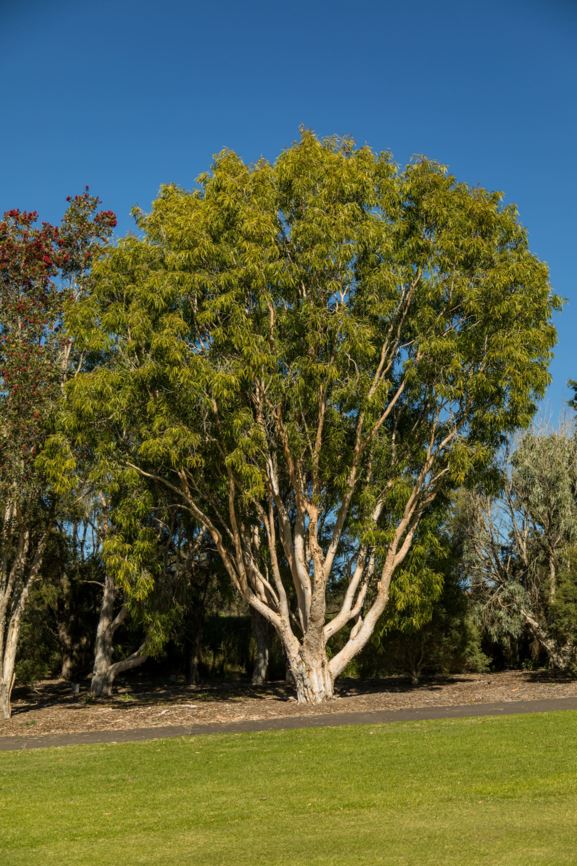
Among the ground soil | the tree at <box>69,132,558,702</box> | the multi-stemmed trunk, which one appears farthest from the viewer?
the multi-stemmed trunk

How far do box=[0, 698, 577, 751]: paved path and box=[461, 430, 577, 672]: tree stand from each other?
7891mm

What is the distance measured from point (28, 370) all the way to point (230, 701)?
8.44 m

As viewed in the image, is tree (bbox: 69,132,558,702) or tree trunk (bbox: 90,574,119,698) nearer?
tree (bbox: 69,132,558,702)

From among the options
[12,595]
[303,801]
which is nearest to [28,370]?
[12,595]

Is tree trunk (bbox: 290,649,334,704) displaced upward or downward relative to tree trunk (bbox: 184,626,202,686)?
downward

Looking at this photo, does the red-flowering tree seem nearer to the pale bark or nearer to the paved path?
the pale bark

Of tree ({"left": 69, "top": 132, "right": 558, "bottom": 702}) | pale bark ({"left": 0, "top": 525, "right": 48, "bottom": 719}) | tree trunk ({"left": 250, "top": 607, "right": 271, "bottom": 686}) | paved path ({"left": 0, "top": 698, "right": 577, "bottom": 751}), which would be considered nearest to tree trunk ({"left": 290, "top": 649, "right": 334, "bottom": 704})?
tree ({"left": 69, "top": 132, "right": 558, "bottom": 702})

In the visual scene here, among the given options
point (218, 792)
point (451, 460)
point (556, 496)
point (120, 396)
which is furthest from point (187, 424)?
point (556, 496)

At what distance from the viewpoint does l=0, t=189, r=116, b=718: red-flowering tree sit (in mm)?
17969

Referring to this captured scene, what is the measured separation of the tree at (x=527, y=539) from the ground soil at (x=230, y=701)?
1701 millimetres

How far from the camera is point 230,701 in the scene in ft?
67.5

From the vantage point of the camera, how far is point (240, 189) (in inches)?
741

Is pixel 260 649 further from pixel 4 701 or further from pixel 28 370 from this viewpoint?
pixel 28 370

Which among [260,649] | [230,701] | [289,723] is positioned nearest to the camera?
[289,723]
